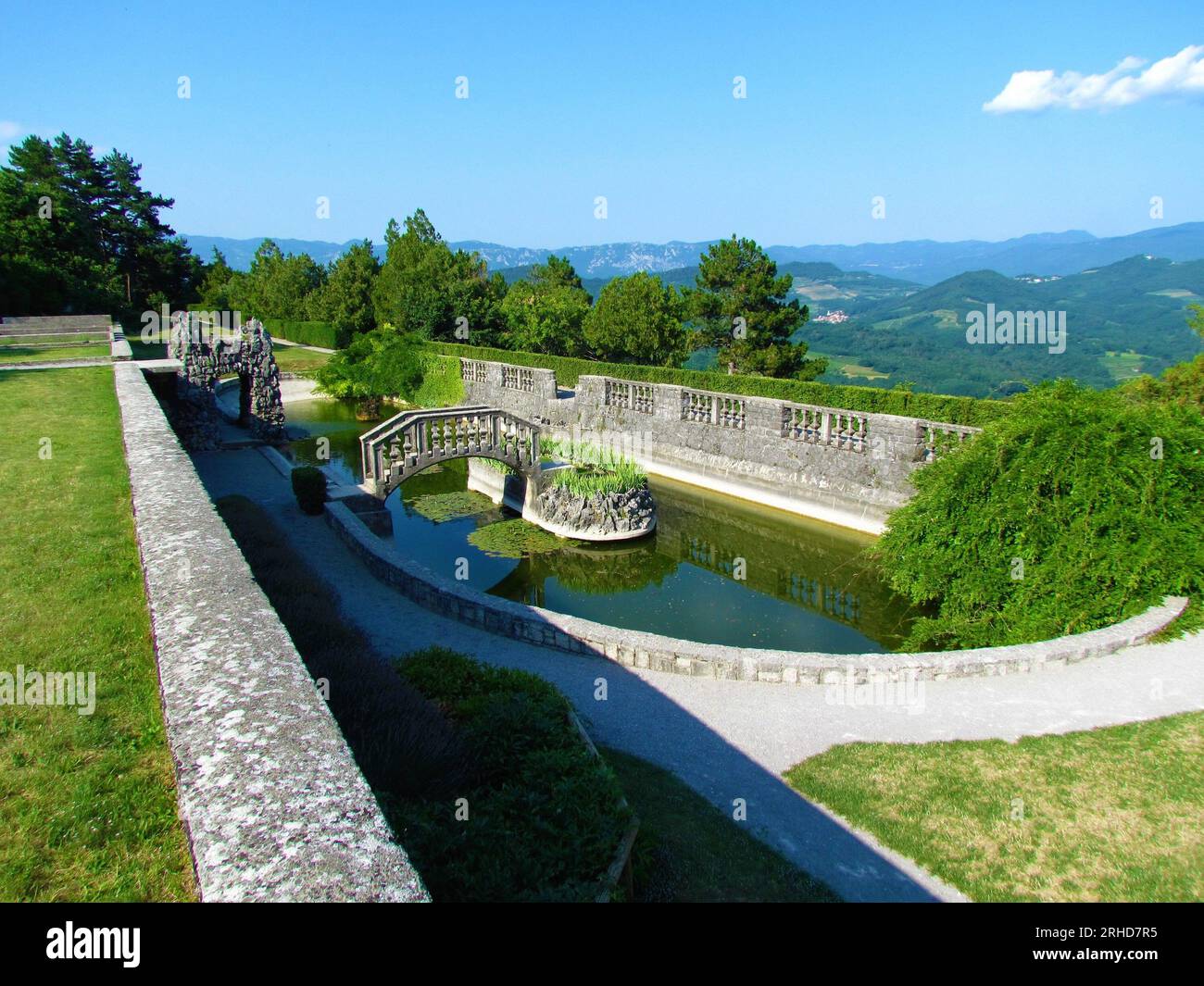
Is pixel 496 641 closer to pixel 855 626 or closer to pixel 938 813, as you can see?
pixel 938 813

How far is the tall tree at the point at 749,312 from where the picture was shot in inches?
1248

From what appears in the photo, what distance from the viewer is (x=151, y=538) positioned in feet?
17.6

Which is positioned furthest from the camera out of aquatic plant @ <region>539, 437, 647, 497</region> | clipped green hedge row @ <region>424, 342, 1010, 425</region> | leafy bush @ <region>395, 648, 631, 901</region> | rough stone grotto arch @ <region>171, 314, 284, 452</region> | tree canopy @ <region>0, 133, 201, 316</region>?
tree canopy @ <region>0, 133, 201, 316</region>

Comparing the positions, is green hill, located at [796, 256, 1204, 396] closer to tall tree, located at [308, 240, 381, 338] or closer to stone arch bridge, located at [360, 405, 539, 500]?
stone arch bridge, located at [360, 405, 539, 500]

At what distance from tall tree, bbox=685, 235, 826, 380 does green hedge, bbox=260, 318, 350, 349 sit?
27.3 m

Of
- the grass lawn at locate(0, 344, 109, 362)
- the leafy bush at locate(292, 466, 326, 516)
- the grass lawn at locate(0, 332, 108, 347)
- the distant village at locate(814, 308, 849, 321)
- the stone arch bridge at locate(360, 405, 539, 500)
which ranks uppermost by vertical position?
the distant village at locate(814, 308, 849, 321)

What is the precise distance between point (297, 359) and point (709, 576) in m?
35.9

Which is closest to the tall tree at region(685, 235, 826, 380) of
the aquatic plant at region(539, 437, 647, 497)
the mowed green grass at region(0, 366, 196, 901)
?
the aquatic plant at region(539, 437, 647, 497)

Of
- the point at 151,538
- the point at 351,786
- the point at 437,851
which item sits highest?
the point at 151,538

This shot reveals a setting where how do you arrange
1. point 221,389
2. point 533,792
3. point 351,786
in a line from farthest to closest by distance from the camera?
point 221,389, point 533,792, point 351,786

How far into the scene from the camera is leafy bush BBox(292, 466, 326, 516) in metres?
14.6

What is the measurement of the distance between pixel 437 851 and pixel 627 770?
3132mm

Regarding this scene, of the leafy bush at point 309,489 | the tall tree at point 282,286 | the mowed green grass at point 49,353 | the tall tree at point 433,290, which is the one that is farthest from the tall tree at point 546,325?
the leafy bush at point 309,489
